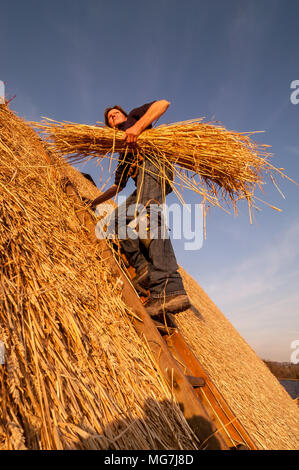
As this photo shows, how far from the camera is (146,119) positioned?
1.78 meters

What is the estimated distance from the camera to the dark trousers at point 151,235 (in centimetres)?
164

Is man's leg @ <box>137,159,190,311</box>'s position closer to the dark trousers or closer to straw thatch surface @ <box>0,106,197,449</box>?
the dark trousers

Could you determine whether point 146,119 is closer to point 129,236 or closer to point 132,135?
point 132,135

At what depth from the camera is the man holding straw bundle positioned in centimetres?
162

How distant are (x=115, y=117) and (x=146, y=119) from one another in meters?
0.56

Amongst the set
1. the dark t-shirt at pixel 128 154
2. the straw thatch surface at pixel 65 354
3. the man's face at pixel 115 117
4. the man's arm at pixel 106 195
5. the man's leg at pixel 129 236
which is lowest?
the straw thatch surface at pixel 65 354

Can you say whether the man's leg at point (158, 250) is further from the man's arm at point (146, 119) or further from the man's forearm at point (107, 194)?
the man's forearm at point (107, 194)

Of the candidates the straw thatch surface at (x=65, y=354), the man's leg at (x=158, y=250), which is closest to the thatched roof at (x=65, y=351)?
the straw thatch surface at (x=65, y=354)

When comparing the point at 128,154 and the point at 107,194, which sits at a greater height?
the point at 128,154

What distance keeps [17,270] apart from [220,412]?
133 cm

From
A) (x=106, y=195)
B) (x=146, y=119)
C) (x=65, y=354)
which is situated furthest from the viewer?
(x=106, y=195)

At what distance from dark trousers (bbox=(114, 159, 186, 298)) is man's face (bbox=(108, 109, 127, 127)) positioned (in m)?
0.62

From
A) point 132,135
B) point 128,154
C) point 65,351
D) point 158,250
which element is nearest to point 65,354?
point 65,351

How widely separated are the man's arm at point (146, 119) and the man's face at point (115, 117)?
42 centimetres
